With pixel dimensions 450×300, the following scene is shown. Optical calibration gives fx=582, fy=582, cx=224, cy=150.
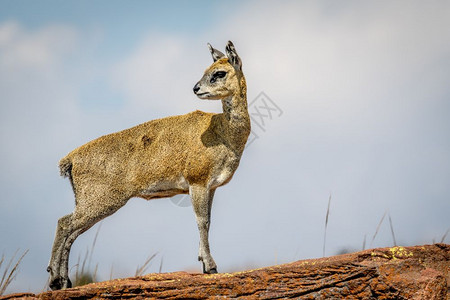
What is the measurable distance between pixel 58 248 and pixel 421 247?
18.3ft

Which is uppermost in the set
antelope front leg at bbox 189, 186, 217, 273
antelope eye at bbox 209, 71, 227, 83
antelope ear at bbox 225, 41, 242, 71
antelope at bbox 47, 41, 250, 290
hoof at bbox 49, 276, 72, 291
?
antelope ear at bbox 225, 41, 242, 71

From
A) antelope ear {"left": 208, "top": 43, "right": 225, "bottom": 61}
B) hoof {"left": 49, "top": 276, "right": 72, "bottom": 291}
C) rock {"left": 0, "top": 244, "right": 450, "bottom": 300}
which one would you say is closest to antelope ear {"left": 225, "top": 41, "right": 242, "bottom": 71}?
antelope ear {"left": 208, "top": 43, "right": 225, "bottom": 61}

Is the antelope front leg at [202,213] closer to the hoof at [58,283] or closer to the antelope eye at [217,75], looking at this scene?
the antelope eye at [217,75]

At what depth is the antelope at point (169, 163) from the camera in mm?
9320

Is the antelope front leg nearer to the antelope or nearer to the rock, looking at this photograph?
the antelope

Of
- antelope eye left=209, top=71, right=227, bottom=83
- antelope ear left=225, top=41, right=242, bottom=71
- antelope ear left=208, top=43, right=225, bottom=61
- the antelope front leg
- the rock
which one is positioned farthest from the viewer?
antelope ear left=208, top=43, right=225, bottom=61

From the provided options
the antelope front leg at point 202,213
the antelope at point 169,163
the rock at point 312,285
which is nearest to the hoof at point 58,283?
the antelope at point 169,163

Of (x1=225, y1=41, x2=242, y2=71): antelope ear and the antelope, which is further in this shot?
(x1=225, y1=41, x2=242, y2=71): antelope ear

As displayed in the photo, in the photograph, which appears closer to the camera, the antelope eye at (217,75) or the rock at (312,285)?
the rock at (312,285)

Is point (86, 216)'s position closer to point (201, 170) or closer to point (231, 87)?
point (201, 170)

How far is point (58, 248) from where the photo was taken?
943 cm

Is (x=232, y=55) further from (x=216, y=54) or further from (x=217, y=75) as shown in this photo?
(x=216, y=54)

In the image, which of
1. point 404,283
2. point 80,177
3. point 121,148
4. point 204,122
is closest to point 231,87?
point 204,122

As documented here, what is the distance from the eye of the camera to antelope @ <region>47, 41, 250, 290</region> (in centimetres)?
932
